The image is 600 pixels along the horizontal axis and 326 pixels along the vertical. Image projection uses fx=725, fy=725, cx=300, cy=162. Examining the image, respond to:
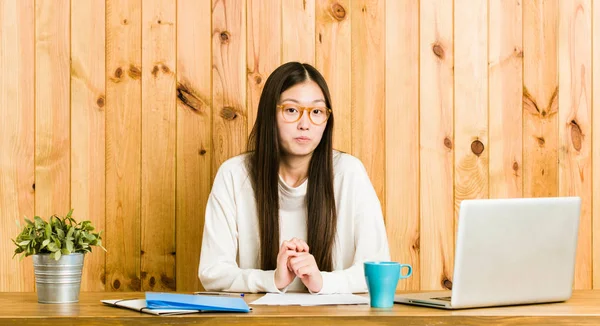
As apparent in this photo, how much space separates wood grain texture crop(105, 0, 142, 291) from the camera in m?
2.48

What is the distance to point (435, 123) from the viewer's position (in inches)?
99.6

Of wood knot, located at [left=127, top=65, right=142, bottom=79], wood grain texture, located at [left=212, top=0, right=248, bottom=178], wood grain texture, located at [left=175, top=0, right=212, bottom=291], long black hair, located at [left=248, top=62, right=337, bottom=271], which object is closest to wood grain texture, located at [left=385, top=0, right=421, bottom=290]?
long black hair, located at [left=248, top=62, right=337, bottom=271]

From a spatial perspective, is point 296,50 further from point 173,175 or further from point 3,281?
point 3,281

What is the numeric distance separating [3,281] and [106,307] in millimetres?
1170

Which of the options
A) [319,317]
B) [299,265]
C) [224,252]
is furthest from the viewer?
[224,252]

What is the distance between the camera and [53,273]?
1.56m

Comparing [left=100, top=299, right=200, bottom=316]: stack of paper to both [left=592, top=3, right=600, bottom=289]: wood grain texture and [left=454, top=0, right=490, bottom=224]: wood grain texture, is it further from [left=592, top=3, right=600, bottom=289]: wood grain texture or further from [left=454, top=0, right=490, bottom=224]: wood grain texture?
[left=592, top=3, right=600, bottom=289]: wood grain texture

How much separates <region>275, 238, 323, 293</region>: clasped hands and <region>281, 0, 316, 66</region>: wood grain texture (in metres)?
0.92

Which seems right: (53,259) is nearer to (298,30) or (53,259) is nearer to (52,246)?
(52,246)

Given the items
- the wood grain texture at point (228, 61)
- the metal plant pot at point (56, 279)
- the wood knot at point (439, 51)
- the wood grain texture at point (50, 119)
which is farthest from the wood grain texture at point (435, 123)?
the metal plant pot at point (56, 279)

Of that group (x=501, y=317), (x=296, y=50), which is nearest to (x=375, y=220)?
(x=296, y=50)

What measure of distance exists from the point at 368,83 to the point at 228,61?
490 millimetres

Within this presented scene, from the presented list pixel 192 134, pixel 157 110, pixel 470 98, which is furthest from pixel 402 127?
pixel 157 110

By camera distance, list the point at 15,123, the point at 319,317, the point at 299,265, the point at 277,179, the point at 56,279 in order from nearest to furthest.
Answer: the point at 319,317
the point at 56,279
the point at 299,265
the point at 277,179
the point at 15,123
